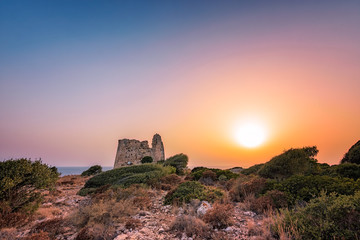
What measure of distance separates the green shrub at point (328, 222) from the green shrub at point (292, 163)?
20.9 ft

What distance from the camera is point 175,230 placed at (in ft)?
16.8

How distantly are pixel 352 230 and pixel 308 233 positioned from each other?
81 centimetres

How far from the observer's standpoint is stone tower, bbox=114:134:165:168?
30.8 metres

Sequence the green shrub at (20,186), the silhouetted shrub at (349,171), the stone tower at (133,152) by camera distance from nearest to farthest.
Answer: the green shrub at (20,186) → the silhouetted shrub at (349,171) → the stone tower at (133,152)

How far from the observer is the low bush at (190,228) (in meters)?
4.62

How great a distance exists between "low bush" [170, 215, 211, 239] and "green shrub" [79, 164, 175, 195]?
21.7 ft

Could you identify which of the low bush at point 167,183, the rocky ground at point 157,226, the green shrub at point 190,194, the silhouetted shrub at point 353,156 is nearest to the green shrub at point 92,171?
the low bush at point 167,183

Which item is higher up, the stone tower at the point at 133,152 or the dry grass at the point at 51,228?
the stone tower at the point at 133,152

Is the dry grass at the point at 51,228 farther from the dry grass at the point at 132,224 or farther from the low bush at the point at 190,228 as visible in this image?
the low bush at the point at 190,228

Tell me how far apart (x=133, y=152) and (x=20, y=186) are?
993 inches

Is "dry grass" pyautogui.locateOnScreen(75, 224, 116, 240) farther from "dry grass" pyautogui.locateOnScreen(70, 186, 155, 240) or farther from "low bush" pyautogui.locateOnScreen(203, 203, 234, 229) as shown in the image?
"low bush" pyautogui.locateOnScreen(203, 203, 234, 229)

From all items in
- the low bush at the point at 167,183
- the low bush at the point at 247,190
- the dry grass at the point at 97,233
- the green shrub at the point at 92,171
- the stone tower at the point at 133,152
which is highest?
the stone tower at the point at 133,152

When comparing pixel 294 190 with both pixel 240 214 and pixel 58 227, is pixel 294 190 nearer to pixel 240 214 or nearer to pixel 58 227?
pixel 240 214

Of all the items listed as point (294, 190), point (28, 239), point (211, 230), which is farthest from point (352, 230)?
point (28, 239)
